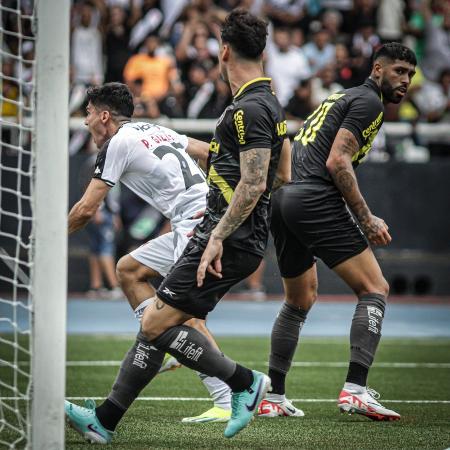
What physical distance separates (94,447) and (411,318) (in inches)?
386

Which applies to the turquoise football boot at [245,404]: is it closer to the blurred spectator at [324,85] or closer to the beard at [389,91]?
the beard at [389,91]

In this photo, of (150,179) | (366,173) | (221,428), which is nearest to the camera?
(221,428)

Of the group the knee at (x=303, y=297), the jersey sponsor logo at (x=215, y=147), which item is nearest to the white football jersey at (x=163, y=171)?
the knee at (x=303, y=297)

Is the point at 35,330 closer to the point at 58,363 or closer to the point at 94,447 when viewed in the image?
the point at 58,363

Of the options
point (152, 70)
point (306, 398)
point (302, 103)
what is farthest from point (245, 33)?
point (152, 70)

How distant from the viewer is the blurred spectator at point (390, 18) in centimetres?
2066

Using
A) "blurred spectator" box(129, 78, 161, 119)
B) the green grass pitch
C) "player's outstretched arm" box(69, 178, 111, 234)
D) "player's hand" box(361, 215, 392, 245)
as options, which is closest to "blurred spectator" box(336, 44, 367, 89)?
"blurred spectator" box(129, 78, 161, 119)

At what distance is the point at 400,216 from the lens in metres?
17.1

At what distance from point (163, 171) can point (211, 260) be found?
1683 millimetres

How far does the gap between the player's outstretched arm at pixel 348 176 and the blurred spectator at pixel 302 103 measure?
10146mm

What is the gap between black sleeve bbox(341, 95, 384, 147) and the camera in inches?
269

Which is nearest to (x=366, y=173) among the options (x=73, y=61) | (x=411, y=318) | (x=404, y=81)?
(x=411, y=318)

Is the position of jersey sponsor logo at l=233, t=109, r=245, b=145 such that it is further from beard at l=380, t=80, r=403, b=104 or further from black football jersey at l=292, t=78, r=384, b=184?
beard at l=380, t=80, r=403, b=104

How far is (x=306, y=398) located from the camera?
8094mm
